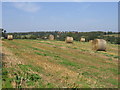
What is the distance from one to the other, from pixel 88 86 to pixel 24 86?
317 centimetres

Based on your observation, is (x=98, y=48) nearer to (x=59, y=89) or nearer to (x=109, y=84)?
(x=109, y=84)

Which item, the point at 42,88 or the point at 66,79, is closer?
the point at 42,88

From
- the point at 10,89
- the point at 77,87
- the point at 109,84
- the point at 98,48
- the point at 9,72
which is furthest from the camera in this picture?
the point at 98,48

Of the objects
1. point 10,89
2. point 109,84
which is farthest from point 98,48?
point 10,89

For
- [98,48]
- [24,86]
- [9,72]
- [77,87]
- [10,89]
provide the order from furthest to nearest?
[98,48], [9,72], [77,87], [24,86], [10,89]

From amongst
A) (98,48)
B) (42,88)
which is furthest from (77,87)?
(98,48)

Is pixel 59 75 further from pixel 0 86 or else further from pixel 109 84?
pixel 0 86

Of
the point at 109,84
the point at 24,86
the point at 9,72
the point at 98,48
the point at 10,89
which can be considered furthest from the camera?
the point at 98,48

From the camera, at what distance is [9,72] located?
809 centimetres

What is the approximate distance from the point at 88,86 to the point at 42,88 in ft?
7.86

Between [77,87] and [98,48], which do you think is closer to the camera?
[77,87]

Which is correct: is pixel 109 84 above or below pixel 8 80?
below

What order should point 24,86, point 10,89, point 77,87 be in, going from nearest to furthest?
point 10,89
point 24,86
point 77,87

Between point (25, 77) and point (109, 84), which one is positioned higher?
point (25, 77)
